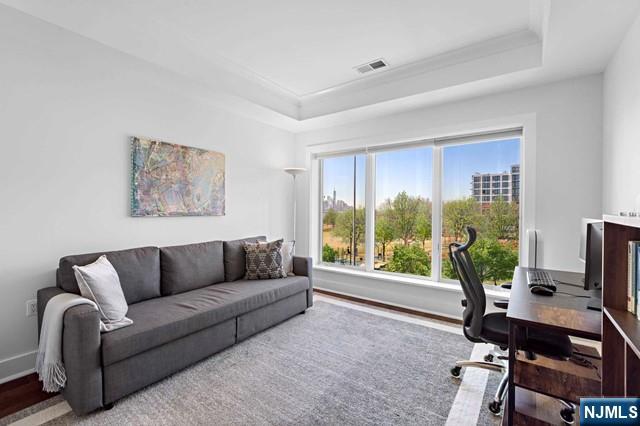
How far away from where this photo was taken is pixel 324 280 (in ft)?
15.1

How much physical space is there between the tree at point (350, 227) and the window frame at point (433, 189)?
0.12 m

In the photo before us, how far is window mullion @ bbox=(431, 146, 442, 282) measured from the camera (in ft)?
12.3

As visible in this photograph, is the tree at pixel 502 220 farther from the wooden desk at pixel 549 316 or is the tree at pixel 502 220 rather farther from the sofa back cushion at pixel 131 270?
the sofa back cushion at pixel 131 270

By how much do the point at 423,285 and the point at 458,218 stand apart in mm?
918

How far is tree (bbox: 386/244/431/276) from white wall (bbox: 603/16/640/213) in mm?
1846

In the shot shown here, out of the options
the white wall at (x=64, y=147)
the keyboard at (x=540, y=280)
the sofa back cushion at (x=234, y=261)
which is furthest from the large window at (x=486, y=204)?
the white wall at (x=64, y=147)

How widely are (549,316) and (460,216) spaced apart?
2238mm

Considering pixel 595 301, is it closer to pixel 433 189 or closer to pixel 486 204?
pixel 486 204

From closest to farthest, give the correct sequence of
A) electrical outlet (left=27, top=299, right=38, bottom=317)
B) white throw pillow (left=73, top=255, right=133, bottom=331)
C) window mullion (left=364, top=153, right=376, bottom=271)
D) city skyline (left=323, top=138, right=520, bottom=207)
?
white throw pillow (left=73, top=255, right=133, bottom=331) → electrical outlet (left=27, top=299, right=38, bottom=317) → city skyline (left=323, top=138, right=520, bottom=207) → window mullion (left=364, top=153, right=376, bottom=271)

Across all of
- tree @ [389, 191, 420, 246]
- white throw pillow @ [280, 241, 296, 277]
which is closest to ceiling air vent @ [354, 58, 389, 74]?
tree @ [389, 191, 420, 246]

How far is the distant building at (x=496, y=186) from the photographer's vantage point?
10.7ft

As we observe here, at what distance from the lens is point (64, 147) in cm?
244

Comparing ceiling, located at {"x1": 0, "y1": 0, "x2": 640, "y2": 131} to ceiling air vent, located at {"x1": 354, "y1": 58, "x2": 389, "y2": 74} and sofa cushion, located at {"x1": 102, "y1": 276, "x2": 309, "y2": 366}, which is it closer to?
ceiling air vent, located at {"x1": 354, "y1": 58, "x2": 389, "y2": 74}

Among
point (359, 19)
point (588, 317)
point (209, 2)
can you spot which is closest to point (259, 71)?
point (209, 2)
